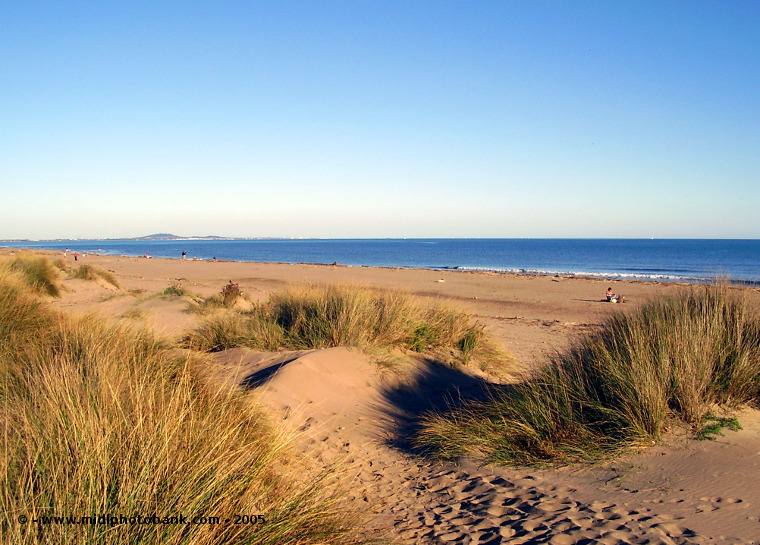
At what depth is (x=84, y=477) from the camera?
278 cm

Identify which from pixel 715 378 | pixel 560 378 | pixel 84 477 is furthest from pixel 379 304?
pixel 84 477

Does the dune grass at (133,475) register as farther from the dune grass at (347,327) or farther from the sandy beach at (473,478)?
the dune grass at (347,327)

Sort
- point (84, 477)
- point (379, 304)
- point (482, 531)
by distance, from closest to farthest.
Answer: point (84, 477) → point (482, 531) → point (379, 304)

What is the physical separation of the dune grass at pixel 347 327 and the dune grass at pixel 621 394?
3.32 m

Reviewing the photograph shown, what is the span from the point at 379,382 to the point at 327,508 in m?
4.84

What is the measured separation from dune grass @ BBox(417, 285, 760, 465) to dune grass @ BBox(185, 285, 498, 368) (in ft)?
10.9

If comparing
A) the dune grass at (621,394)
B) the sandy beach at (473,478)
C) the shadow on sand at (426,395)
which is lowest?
the shadow on sand at (426,395)

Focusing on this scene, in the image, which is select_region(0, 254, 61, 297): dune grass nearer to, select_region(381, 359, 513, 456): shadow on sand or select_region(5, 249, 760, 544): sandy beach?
select_region(5, 249, 760, 544): sandy beach

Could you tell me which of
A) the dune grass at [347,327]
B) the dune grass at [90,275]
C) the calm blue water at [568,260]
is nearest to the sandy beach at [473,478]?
the dune grass at [347,327]

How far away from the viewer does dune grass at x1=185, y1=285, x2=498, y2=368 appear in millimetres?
9336

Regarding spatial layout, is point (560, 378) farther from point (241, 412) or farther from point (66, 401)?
point (66, 401)

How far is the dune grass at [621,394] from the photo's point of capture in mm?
5113

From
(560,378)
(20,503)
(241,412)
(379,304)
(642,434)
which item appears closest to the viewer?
(20,503)

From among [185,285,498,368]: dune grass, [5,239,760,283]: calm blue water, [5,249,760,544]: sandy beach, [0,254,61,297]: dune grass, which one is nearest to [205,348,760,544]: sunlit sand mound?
[5,249,760,544]: sandy beach
